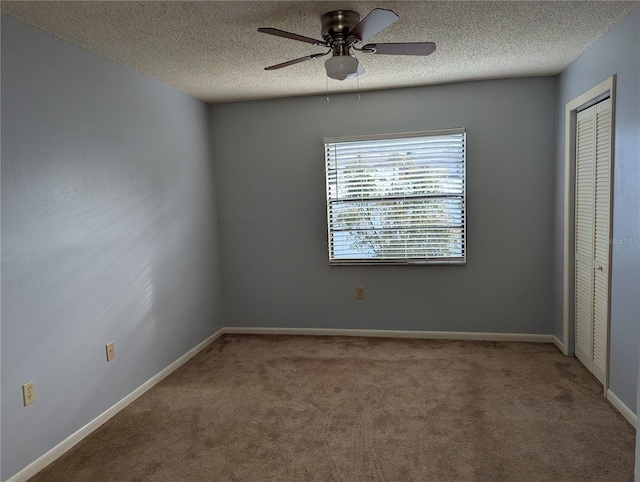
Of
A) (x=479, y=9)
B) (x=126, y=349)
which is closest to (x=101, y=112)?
(x=126, y=349)

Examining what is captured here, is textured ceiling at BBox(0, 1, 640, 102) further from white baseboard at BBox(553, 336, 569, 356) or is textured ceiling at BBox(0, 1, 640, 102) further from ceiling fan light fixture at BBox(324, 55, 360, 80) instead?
white baseboard at BBox(553, 336, 569, 356)

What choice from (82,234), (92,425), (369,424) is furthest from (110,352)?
(369,424)

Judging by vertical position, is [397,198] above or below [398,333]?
above

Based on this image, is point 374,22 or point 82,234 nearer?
point 374,22

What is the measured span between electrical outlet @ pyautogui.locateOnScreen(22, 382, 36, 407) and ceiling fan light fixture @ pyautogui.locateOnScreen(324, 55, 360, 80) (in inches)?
88.7

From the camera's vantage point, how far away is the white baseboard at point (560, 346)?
11.8 feet

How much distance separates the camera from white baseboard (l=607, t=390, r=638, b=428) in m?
2.50

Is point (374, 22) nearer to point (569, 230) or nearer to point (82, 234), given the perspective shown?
point (82, 234)

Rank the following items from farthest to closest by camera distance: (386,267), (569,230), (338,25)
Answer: (386,267), (569,230), (338,25)

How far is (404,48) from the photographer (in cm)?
234

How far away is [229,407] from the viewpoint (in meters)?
2.95

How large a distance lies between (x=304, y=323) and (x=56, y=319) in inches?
94.5

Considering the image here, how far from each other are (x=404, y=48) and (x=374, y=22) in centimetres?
Result: 32

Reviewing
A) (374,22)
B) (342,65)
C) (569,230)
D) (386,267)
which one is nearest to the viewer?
(374,22)
